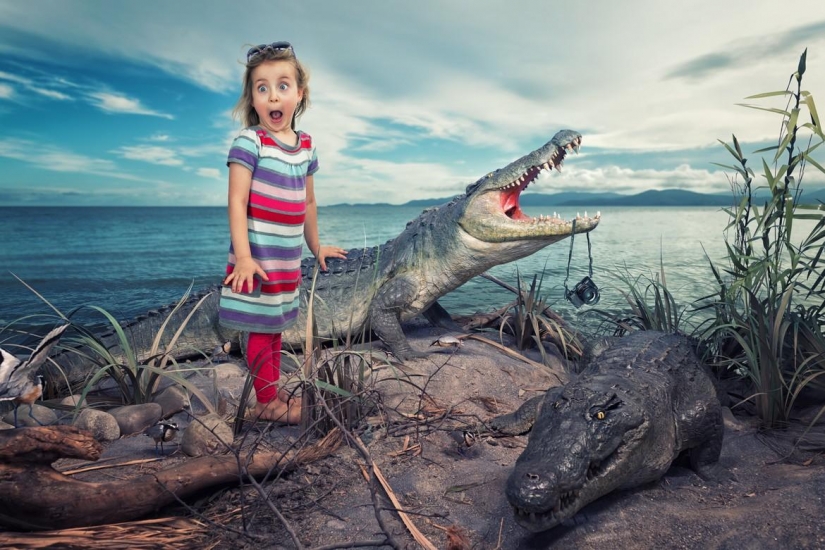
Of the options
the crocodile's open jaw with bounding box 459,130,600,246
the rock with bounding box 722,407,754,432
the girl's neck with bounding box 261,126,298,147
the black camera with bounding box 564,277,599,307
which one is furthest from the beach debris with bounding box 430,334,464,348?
the girl's neck with bounding box 261,126,298,147

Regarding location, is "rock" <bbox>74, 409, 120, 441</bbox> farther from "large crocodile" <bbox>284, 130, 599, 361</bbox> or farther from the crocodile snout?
the crocodile snout

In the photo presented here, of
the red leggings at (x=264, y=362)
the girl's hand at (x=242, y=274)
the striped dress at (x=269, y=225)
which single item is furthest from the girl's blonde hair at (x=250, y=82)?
the red leggings at (x=264, y=362)

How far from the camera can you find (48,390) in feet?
13.8

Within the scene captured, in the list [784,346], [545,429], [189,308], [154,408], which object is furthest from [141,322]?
[784,346]

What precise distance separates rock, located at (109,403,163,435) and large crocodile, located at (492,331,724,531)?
83.4 inches

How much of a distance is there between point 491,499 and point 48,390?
147 inches

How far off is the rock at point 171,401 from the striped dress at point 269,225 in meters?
0.83

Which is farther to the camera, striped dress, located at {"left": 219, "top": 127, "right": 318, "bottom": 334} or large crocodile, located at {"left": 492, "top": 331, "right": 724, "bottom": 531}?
striped dress, located at {"left": 219, "top": 127, "right": 318, "bottom": 334}

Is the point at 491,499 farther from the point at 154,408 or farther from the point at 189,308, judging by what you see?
the point at 189,308

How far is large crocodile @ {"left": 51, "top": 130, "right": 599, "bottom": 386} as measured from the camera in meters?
4.43

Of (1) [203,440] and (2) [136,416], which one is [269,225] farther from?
(2) [136,416]

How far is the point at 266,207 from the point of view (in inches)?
121

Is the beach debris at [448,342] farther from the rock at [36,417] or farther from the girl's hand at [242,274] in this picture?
the rock at [36,417]

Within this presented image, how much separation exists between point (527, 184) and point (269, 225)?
2.42 meters
